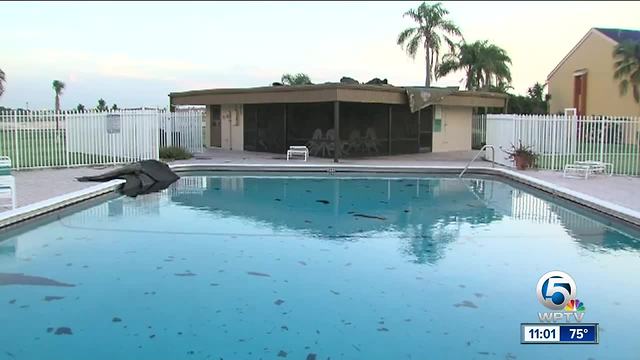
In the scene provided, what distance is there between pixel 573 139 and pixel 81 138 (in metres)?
14.5

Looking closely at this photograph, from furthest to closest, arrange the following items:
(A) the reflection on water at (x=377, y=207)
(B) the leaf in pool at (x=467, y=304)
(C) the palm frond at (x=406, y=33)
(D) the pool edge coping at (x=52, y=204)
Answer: (C) the palm frond at (x=406, y=33), (A) the reflection on water at (x=377, y=207), (D) the pool edge coping at (x=52, y=204), (B) the leaf in pool at (x=467, y=304)

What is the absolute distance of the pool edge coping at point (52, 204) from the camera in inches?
340

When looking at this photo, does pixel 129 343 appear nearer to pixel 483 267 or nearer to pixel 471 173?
pixel 483 267

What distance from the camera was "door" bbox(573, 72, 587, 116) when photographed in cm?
3553

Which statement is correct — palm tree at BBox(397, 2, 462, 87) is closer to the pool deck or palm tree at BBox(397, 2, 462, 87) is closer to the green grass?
the pool deck

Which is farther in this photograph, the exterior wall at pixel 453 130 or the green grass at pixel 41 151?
the exterior wall at pixel 453 130

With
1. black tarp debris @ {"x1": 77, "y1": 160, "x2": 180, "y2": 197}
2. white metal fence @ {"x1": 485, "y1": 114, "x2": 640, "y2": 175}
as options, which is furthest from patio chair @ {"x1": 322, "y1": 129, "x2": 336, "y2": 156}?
black tarp debris @ {"x1": 77, "y1": 160, "x2": 180, "y2": 197}

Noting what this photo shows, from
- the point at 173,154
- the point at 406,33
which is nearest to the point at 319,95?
the point at 173,154

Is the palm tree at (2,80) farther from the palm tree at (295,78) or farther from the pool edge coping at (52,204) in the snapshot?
the palm tree at (295,78)

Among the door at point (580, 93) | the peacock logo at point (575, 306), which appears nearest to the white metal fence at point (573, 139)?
the peacock logo at point (575, 306)

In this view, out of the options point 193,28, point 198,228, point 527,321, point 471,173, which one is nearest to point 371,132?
point 471,173

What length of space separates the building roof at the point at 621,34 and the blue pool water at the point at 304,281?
27232 millimetres

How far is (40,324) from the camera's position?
4883 millimetres

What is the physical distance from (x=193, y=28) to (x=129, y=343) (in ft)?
59.1
